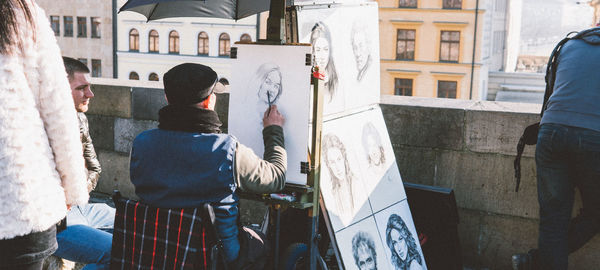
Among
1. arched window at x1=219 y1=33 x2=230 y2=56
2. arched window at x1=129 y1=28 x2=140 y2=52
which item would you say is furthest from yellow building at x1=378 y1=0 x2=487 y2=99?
arched window at x1=129 y1=28 x2=140 y2=52

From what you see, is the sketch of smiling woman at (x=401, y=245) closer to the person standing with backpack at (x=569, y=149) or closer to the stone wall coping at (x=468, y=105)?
the person standing with backpack at (x=569, y=149)

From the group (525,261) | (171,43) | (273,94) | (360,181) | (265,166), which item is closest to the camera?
(265,166)

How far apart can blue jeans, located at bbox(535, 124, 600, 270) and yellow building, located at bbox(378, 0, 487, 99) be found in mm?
41089

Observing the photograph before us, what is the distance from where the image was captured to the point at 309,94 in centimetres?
312

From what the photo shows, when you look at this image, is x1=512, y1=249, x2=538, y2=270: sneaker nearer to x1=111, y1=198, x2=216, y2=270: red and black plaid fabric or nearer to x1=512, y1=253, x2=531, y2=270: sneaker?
x1=512, y1=253, x2=531, y2=270: sneaker

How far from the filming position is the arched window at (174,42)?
4775cm

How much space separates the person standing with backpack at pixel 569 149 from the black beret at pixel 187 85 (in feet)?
6.41

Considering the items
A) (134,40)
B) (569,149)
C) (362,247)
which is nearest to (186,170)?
(362,247)

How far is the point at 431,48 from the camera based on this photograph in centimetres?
4466

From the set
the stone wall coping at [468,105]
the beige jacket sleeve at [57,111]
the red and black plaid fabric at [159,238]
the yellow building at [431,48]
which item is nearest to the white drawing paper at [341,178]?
the red and black plaid fabric at [159,238]

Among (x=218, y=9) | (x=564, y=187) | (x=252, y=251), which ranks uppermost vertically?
(x=218, y=9)

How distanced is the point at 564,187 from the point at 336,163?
1313mm

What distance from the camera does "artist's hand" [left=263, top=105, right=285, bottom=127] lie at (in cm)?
319

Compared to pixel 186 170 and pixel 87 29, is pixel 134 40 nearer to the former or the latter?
pixel 87 29
